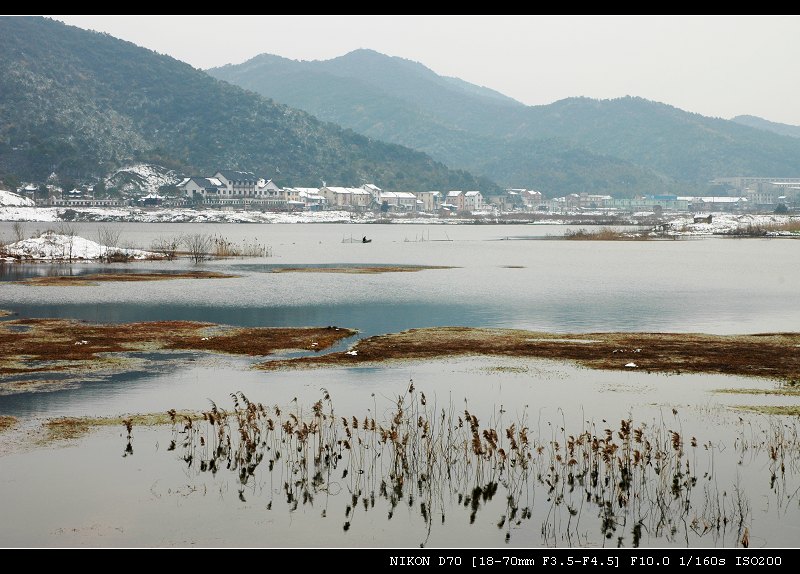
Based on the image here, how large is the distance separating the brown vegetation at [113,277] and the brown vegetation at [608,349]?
96.5ft

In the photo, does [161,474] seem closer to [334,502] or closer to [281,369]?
[334,502]

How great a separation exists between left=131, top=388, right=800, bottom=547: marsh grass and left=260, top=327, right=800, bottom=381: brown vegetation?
7921 millimetres

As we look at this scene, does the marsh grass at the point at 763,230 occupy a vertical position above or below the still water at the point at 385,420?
above

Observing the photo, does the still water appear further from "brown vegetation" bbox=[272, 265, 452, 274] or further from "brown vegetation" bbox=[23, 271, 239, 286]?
"brown vegetation" bbox=[272, 265, 452, 274]

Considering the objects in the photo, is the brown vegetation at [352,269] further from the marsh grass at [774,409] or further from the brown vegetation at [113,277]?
the marsh grass at [774,409]

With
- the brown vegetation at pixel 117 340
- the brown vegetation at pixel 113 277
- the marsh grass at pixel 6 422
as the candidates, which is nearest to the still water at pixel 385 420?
the marsh grass at pixel 6 422

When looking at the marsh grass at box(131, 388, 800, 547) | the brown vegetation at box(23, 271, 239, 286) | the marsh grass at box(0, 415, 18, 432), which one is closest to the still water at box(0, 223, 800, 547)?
the marsh grass at box(131, 388, 800, 547)

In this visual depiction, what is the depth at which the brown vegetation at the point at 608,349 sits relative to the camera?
29.5 meters

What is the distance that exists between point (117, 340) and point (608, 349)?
60.0 ft

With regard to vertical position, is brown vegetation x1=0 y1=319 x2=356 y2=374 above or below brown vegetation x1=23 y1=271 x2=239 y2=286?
below

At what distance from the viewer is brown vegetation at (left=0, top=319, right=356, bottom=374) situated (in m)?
29.8

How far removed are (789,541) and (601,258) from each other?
260 ft

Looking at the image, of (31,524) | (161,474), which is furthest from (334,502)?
(31,524)

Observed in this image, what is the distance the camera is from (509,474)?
60.1ft
